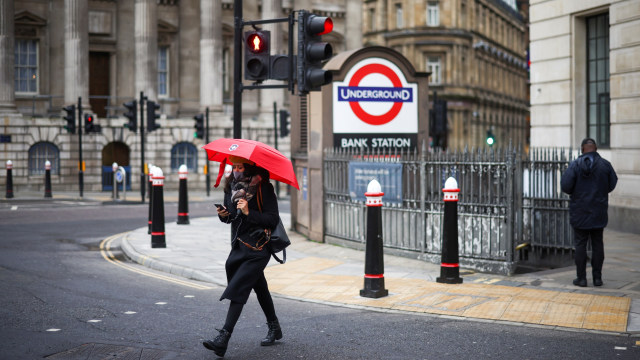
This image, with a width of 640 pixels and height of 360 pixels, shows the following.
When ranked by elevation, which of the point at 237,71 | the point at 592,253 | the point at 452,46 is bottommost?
the point at 592,253

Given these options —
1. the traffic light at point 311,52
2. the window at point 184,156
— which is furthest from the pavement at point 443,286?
the window at point 184,156

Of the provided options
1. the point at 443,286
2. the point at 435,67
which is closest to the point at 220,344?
Result: the point at 443,286

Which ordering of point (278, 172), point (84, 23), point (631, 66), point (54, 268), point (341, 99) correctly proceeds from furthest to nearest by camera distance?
point (84, 23) → point (631, 66) → point (341, 99) → point (54, 268) → point (278, 172)

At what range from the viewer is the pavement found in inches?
330

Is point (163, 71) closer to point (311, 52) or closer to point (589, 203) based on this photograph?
point (311, 52)

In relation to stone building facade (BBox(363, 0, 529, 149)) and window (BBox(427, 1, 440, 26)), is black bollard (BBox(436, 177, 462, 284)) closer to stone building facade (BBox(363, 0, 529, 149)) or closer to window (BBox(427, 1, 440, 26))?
Answer: stone building facade (BBox(363, 0, 529, 149))

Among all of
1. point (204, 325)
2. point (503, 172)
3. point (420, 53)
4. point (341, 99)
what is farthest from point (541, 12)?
point (420, 53)

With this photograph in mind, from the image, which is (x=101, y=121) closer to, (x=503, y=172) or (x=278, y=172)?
(x=503, y=172)

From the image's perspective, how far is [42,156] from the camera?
3819 centimetres

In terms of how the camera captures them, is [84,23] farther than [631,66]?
Yes

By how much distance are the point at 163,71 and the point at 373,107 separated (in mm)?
32587

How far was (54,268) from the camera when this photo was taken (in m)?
11.9

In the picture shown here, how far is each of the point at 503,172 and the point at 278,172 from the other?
5182mm

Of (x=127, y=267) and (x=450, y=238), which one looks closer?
(x=450, y=238)
